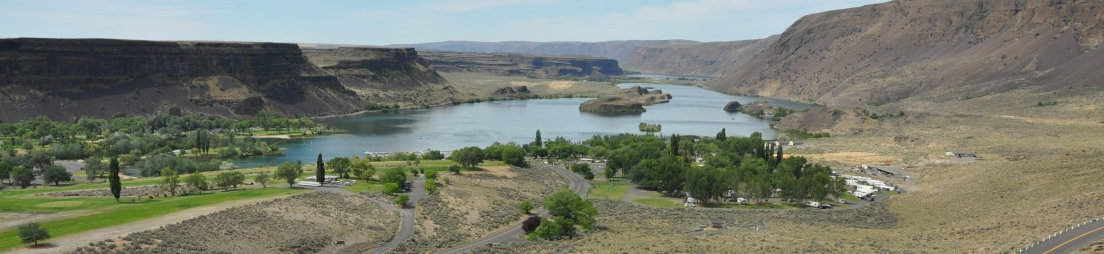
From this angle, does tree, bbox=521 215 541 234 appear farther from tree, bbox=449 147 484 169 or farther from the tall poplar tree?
tree, bbox=449 147 484 169

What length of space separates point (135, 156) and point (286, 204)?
64436 millimetres

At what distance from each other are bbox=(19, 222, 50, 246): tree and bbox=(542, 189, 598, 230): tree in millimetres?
35435

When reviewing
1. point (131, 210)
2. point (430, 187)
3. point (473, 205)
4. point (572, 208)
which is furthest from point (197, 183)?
point (572, 208)

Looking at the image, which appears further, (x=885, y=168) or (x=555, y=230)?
(x=885, y=168)

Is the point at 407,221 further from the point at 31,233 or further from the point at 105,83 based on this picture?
the point at 105,83

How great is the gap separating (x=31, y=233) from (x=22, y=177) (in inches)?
1462

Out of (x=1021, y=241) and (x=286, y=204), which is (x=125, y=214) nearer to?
(x=286, y=204)

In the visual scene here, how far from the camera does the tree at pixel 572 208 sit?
220 feet

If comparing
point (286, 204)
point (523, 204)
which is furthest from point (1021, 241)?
point (286, 204)

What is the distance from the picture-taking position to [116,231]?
5378cm

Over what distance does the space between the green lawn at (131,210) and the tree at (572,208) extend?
73.3ft

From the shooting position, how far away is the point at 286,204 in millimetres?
66375

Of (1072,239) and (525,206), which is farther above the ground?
(1072,239)

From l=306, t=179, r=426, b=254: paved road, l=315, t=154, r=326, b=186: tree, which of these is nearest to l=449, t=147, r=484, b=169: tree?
l=306, t=179, r=426, b=254: paved road
